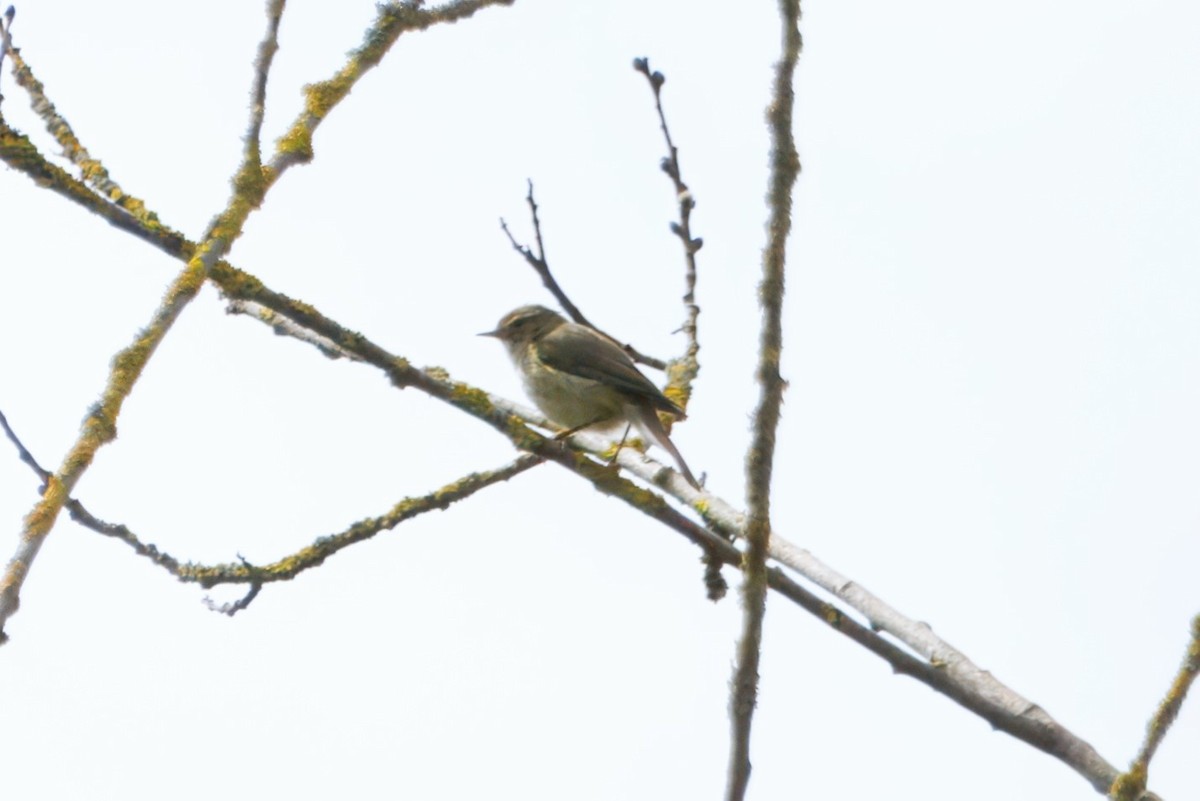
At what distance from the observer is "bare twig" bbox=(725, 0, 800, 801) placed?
2215mm

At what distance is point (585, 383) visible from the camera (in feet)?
20.8

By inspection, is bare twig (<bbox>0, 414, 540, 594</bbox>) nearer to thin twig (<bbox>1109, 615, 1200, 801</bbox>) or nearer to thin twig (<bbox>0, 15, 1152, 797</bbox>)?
thin twig (<bbox>0, 15, 1152, 797</bbox>)

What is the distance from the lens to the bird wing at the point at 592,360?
20.1 ft

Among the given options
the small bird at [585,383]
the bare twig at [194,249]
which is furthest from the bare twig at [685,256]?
the bare twig at [194,249]

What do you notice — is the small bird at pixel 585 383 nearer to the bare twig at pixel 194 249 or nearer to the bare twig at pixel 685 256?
the bare twig at pixel 685 256

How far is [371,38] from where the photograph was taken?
3.59 m

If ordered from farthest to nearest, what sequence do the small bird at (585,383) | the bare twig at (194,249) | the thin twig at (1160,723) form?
1. the small bird at (585,383)
2. the thin twig at (1160,723)
3. the bare twig at (194,249)

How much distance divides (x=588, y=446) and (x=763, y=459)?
→ 3.18 meters

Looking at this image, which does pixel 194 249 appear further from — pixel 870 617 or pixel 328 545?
pixel 870 617

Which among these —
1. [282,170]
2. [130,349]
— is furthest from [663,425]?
[130,349]

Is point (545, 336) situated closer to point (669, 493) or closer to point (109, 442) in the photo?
point (669, 493)

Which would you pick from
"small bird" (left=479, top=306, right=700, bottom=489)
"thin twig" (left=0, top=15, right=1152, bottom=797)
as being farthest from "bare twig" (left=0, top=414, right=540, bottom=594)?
"small bird" (left=479, top=306, right=700, bottom=489)

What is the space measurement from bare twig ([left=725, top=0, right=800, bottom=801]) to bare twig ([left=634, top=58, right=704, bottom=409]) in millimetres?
3068

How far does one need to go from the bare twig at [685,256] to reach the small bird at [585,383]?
127mm
